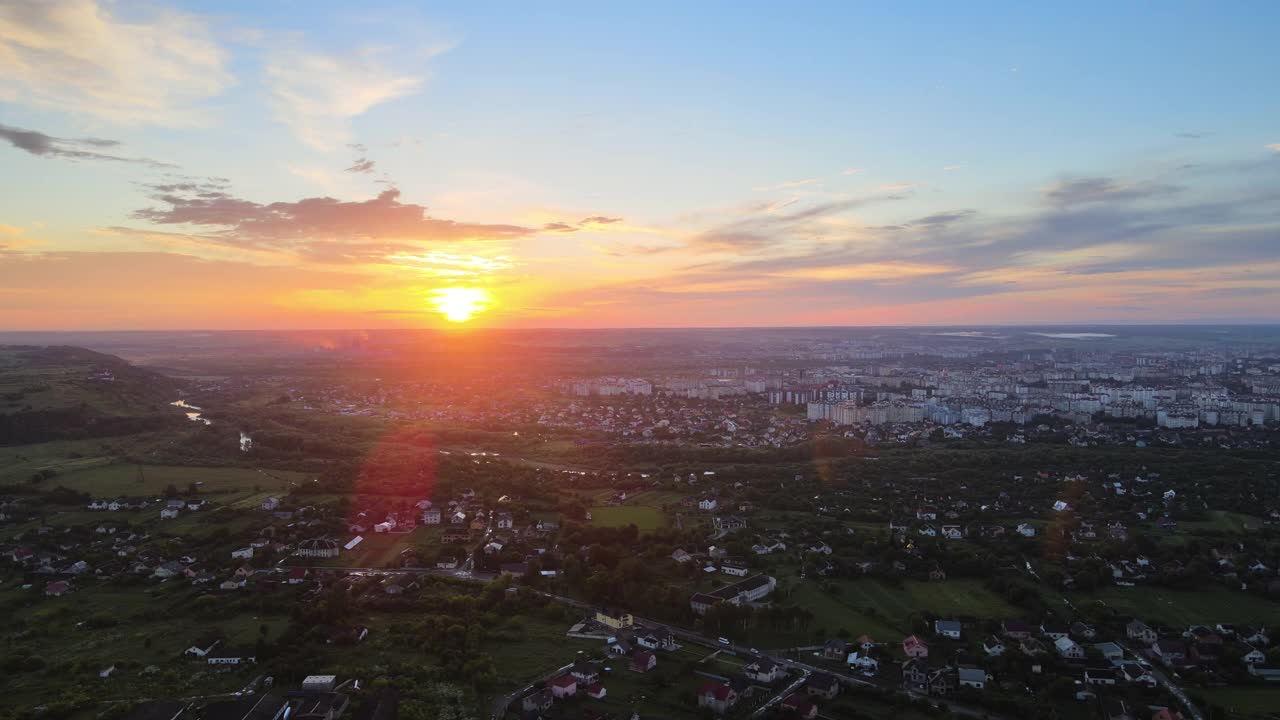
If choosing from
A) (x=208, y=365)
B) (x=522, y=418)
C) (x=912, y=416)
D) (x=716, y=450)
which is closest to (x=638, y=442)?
(x=716, y=450)

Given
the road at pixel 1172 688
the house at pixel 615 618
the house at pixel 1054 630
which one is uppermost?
the house at pixel 1054 630

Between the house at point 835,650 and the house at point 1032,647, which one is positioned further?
the house at point 835,650

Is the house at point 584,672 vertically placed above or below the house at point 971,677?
below

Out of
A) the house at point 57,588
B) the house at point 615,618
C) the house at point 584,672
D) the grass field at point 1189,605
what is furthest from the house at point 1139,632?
the house at point 57,588

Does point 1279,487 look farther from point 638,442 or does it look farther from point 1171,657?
point 638,442

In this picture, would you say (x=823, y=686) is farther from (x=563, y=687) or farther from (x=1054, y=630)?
(x=1054, y=630)

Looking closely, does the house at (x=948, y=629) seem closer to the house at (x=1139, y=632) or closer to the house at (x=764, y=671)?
the house at (x=1139, y=632)
